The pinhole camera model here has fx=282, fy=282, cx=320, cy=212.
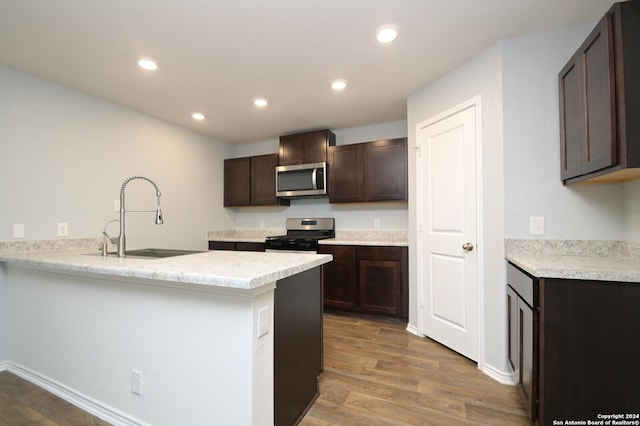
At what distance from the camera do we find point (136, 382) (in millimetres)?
1498

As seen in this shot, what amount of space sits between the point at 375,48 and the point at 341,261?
225cm

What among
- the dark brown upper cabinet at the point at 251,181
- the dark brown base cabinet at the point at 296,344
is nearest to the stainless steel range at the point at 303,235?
the dark brown upper cabinet at the point at 251,181

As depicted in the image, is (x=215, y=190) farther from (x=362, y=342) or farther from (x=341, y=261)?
(x=362, y=342)

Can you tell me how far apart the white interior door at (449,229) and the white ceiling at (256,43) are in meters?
0.57

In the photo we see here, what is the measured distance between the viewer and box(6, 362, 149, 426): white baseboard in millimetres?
1552

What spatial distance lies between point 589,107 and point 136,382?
2825 mm

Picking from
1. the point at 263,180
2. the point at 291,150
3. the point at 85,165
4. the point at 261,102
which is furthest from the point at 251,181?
the point at 85,165

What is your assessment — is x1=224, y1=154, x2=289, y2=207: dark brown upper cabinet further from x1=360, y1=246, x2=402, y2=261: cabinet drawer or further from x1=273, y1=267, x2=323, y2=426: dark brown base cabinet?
x1=273, y1=267, x2=323, y2=426: dark brown base cabinet

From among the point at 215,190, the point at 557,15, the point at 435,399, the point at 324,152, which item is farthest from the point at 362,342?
the point at 215,190

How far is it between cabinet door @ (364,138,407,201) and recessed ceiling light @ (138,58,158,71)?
2321mm

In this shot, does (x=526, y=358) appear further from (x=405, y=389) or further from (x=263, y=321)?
(x=263, y=321)

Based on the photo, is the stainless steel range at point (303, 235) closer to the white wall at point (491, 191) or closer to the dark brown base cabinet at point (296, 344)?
the dark brown base cabinet at point (296, 344)

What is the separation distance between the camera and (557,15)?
1.77 metres

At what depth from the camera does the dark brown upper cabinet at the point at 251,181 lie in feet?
13.8
